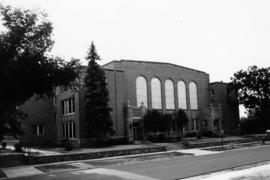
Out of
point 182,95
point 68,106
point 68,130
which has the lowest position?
point 68,130

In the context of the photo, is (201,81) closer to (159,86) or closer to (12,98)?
(159,86)

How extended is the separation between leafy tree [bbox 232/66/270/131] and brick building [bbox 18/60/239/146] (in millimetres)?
2695

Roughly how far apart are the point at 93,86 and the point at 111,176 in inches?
780

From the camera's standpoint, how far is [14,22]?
68.6 feet

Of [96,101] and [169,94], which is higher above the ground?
[169,94]

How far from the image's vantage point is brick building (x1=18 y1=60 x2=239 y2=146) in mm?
39094

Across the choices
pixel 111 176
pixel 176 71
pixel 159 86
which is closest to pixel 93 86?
pixel 159 86

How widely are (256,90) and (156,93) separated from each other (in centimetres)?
1871

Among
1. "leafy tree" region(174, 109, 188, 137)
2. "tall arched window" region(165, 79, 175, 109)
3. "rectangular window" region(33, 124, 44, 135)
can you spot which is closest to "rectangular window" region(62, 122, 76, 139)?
"rectangular window" region(33, 124, 44, 135)

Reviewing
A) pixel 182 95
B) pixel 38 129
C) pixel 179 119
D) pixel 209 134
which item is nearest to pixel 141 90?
pixel 179 119

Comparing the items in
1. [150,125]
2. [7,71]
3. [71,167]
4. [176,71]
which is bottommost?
[71,167]

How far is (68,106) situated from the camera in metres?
40.8

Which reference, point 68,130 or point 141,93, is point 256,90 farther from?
point 68,130

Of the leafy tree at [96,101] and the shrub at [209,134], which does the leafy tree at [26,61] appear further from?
the shrub at [209,134]
